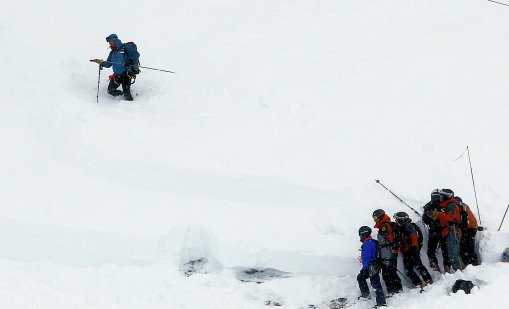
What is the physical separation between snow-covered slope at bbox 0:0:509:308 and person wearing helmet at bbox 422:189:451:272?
0.73 meters

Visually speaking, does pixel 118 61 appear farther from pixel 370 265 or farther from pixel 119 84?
pixel 370 265

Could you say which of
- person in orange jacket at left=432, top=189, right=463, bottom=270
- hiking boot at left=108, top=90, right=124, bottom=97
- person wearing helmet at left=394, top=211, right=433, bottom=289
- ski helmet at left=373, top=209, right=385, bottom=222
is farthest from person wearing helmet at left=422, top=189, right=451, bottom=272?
hiking boot at left=108, top=90, right=124, bottom=97

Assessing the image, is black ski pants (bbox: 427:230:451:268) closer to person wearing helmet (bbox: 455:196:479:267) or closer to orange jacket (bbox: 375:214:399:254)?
person wearing helmet (bbox: 455:196:479:267)

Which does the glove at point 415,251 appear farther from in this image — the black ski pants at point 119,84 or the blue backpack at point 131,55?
the black ski pants at point 119,84

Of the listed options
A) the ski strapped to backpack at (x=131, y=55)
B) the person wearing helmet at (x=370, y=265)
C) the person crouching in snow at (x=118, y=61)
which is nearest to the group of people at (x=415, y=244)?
the person wearing helmet at (x=370, y=265)

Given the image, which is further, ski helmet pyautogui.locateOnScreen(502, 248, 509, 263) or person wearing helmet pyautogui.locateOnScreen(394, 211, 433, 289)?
person wearing helmet pyautogui.locateOnScreen(394, 211, 433, 289)

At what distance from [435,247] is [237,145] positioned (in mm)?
5175

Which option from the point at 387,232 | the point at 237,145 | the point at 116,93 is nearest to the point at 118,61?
the point at 116,93

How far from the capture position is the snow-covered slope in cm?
1035

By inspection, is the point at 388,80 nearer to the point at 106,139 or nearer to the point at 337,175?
the point at 337,175

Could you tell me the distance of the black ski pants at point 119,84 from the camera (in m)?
14.5

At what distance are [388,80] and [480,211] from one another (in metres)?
5.76

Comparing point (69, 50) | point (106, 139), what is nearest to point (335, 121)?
point (106, 139)

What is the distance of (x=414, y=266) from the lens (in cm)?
1030
